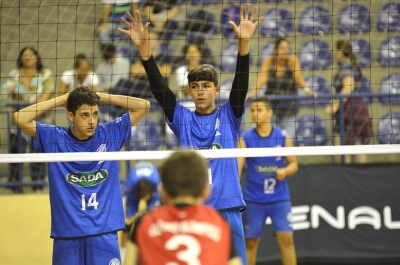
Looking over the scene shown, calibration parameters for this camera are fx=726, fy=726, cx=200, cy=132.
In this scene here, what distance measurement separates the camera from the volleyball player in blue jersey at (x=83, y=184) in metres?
5.45

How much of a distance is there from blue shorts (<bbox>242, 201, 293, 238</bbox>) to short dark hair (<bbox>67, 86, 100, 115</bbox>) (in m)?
3.39

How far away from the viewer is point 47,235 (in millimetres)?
9281

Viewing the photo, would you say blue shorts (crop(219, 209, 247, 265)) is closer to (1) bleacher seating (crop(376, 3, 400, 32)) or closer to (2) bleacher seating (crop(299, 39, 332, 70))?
(2) bleacher seating (crop(299, 39, 332, 70))

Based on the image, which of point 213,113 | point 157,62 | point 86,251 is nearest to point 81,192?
point 86,251

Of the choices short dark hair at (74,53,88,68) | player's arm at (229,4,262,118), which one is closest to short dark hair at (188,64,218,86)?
player's arm at (229,4,262,118)

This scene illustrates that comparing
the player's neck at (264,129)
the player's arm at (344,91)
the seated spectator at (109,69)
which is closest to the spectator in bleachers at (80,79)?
the seated spectator at (109,69)

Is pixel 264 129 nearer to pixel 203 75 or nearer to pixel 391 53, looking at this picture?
pixel 203 75

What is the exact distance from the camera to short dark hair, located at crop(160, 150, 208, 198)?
3.22 m

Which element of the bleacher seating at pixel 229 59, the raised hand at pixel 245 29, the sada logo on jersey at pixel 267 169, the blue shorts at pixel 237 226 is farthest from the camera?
the bleacher seating at pixel 229 59

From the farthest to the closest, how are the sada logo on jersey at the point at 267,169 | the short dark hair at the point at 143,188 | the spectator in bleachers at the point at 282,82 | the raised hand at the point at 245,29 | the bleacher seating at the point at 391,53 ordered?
the bleacher seating at the point at 391,53, the spectator in bleachers at the point at 282,82, the short dark hair at the point at 143,188, the sada logo on jersey at the point at 267,169, the raised hand at the point at 245,29

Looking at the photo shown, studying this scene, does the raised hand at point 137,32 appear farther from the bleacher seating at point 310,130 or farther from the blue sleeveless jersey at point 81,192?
the bleacher seating at point 310,130

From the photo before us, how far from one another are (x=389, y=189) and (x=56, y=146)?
16.9 ft

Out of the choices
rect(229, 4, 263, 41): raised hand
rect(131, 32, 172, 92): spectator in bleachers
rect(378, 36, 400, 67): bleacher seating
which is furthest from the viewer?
rect(378, 36, 400, 67): bleacher seating

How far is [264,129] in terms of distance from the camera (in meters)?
8.81
